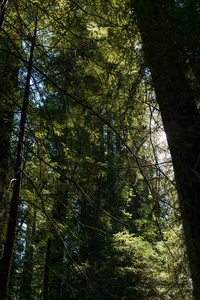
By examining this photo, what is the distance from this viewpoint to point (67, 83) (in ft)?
11.8

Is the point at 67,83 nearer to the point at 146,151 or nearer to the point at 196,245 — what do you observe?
the point at 146,151

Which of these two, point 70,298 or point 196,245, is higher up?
point 196,245

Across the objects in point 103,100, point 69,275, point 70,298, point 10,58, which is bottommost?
point 70,298

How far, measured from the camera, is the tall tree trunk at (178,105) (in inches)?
87.7

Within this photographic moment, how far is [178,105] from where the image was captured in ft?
7.29

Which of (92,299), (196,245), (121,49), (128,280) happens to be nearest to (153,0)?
(121,49)

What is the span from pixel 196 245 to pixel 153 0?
2.55 metres

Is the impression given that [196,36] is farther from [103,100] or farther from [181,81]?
[103,100]

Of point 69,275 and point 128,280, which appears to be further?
point 69,275

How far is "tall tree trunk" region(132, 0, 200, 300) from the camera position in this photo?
7.31 feet

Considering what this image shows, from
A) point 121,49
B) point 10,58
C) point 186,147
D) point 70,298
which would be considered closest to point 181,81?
point 186,147

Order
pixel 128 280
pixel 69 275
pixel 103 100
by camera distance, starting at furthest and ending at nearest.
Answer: pixel 69 275
pixel 128 280
pixel 103 100

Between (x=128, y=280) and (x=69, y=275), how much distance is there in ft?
12.8

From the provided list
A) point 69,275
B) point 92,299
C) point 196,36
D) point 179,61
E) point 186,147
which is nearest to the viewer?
point 196,36
